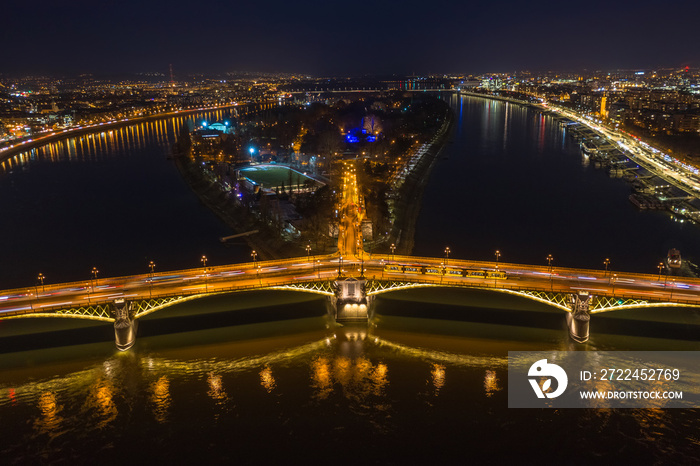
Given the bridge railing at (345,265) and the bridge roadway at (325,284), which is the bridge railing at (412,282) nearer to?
the bridge roadway at (325,284)

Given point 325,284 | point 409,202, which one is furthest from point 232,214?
point 325,284

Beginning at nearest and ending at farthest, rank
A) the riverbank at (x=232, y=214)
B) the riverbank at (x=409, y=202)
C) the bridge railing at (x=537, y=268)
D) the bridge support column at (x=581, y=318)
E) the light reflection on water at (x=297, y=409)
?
the light reflection on water at (x=297, y=409) → the bridge support column at (x=581, y=318) → the bridge railing at (x=537, y=268) → the riverbank at (x=232, y=214) → the riverbank at (x=409, y=202)

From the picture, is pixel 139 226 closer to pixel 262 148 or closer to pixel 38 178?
pixel 38 178

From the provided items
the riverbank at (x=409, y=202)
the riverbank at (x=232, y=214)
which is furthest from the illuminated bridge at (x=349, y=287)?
the riverbank at (x=409, y=202)

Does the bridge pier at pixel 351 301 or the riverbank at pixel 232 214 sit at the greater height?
the riverbank at pixel 232 214

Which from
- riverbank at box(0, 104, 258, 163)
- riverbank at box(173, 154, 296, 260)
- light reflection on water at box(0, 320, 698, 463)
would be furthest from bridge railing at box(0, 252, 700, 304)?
riverbank at box(0, 104, 258, 163)

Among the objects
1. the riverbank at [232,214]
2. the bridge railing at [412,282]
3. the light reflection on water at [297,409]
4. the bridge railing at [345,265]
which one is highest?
the riverbank at [232,214]

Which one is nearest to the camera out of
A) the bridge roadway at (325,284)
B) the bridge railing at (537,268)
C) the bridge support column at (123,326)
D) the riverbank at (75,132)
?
the bridge support column at (123,326)

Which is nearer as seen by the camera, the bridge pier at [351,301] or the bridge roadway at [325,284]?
the bridge roadway at [325,284]
